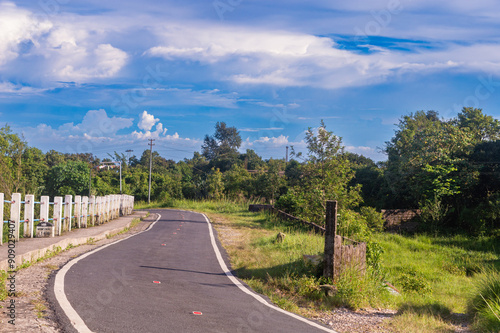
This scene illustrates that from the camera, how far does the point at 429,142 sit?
96.2ft

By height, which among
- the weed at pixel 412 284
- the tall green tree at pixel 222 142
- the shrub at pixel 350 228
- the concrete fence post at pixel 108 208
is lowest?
the weed at pixel 412 284

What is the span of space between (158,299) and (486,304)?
18.7 feet

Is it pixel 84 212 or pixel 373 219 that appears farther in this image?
pixel 373 219

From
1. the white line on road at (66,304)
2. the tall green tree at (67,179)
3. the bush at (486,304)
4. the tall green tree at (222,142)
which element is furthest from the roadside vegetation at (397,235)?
the tall green tree at (222,142)

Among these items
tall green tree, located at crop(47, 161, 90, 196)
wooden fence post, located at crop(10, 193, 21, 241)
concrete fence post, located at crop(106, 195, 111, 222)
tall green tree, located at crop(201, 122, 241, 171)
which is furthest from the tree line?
tall green tree, located at crop(201, 122, 241, 171)

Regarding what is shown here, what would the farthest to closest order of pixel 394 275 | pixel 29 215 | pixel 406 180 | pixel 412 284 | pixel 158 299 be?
1. pixel 406 180
2. pixel 394 275
3. pixel 29 215
4. pixel 412 284
5. pixel 158 299

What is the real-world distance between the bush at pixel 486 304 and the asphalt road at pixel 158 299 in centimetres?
258

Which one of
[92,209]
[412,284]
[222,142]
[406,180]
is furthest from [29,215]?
[222,142]

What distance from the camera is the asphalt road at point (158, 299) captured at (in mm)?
5406

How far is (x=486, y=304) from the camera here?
713 cm

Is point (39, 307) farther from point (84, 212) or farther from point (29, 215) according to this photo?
point (84, 212)

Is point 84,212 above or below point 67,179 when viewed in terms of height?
below

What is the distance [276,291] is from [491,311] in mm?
4023

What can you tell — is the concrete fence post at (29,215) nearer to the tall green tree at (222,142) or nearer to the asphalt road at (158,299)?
the asphalt road at (158,299)
